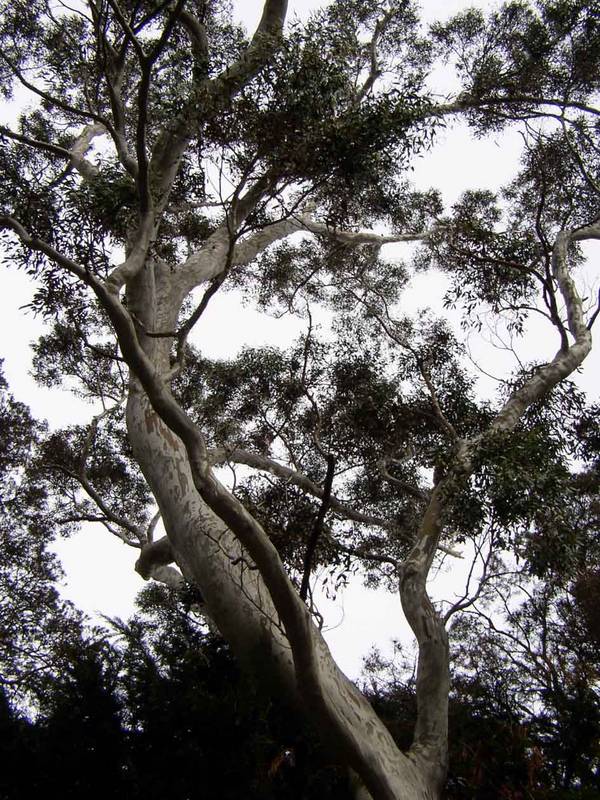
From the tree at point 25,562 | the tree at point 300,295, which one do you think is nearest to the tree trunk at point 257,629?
the tree at point 300,295

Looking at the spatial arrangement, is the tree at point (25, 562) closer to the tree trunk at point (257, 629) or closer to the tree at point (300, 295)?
the tree at point (300, 295)

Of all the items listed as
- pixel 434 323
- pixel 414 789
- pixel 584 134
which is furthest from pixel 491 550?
pixel 584 134

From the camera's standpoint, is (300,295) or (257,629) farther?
(300,295)

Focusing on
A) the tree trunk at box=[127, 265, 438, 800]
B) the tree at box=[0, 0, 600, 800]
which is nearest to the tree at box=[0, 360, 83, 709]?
the tree at box=[0, 0, 600, 800]

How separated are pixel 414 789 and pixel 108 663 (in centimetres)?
170

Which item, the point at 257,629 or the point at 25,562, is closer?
the point at 257,629

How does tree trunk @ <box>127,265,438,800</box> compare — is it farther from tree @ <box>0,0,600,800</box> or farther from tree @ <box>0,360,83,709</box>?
tree @ <box>0,360,83,709</box>

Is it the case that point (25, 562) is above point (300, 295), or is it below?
below

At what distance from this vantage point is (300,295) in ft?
32.3

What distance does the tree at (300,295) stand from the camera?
3.68 meters

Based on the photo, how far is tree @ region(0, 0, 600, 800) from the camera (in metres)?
3.68

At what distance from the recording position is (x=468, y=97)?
28.9 feet

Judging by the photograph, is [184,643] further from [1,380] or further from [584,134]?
[584,134]

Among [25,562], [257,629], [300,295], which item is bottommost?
[257,629]
